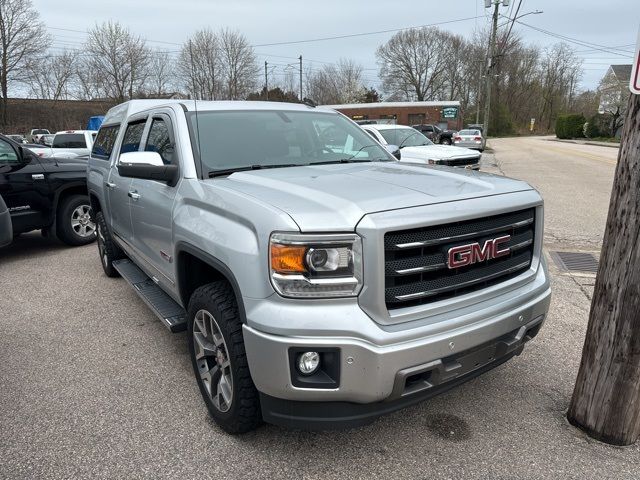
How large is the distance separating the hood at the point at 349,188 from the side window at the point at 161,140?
0.68 meters

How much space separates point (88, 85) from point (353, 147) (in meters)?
51.5

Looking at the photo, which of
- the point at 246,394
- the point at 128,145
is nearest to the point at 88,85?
the point at 128,145

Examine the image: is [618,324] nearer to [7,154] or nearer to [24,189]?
[24,189]

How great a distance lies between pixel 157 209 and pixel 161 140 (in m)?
0.62

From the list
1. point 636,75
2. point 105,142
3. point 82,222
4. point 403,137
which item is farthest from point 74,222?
A: point 403,137

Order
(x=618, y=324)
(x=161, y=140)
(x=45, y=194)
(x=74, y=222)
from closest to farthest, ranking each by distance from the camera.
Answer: (x=618, y=324) → (x=161, y=140) → (x=45, y=194) → (x=74, y=222)

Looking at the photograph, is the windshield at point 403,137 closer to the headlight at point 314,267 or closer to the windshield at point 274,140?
the windshield at point 274,140

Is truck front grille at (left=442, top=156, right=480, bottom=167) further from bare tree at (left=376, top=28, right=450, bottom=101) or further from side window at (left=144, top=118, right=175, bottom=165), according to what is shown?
bare tree at (left=376, top=28, right=450, bottom=101)

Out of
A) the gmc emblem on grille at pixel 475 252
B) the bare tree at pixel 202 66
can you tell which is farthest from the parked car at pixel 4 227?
the bare tree at pixel 202 66

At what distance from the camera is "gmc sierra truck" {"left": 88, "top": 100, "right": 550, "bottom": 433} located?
2084 mm

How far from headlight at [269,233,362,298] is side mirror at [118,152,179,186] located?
1.25m

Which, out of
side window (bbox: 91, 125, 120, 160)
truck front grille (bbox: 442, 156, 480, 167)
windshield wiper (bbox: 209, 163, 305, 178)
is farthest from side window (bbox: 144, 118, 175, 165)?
truck front grille (bbox: 442, 156, 480, 167)

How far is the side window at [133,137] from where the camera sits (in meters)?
4.21

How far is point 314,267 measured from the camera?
211 cm
